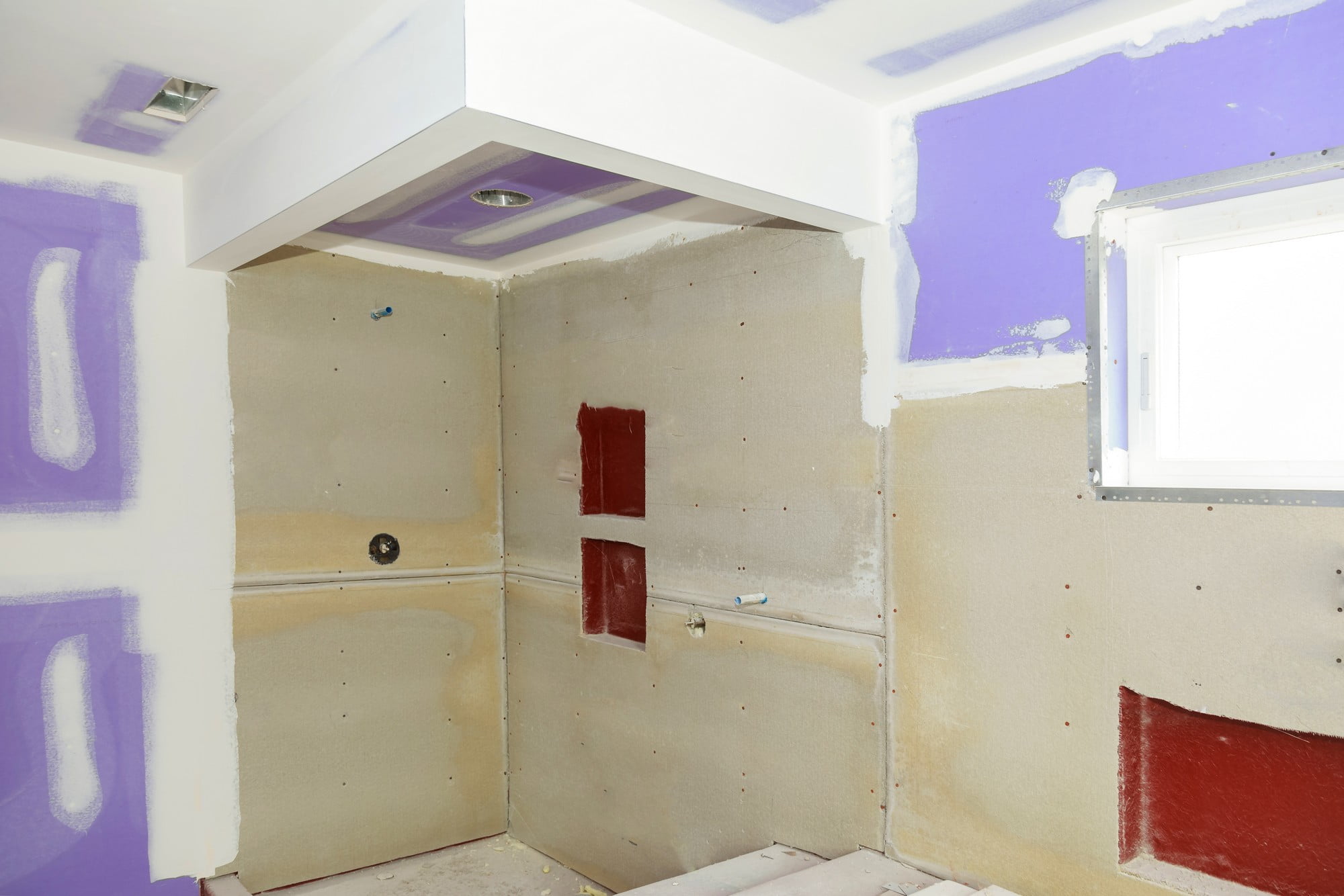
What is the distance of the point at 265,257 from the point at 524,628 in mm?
1788

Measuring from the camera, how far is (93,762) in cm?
292

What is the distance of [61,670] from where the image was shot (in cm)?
288

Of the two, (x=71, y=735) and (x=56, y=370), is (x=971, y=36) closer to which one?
(x=56, y=370)

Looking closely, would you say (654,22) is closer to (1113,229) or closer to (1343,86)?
(1113,229)

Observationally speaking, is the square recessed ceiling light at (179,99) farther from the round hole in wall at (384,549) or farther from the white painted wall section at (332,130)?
the round hole in wall at (384,549)

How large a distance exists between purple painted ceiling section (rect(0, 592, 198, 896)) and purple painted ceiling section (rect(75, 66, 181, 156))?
1.43 metres

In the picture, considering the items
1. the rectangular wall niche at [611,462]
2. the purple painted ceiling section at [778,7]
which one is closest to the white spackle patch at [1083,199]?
the purple painted ceiling section at [778,7]

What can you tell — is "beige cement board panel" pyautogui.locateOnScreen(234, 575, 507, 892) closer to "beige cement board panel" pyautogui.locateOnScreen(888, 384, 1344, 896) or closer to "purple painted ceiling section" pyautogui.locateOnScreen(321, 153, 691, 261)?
"purple painted ceiling section" pyautogui.locateOnScreen(321, 153, 691, 261)

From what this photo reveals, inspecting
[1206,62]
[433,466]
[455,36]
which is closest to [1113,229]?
[1206,62]

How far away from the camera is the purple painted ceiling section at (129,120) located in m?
2.23

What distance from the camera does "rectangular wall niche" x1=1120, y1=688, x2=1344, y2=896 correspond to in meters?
1.79

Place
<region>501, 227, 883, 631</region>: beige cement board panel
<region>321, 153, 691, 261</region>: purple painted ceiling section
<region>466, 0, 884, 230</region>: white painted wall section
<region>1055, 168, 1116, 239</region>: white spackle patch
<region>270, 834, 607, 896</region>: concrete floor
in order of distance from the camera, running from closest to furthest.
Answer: <region>466, 0, 884, 230</region>: white painted wall section, <region>1055, 168, 1116, 239</region>: white spackle patch, <region>501, 227, 883, 631</region>: beige cement board panel, <region>321, 153, 691, 261</region>: purple painted ceiling section, <region>270, 834, 607, 896</region>: concrete floor

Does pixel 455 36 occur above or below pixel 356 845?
above

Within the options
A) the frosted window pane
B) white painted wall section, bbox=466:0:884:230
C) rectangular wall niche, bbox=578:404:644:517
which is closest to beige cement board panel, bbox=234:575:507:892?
rectangular wall niche, bbox=578:404:644:517
